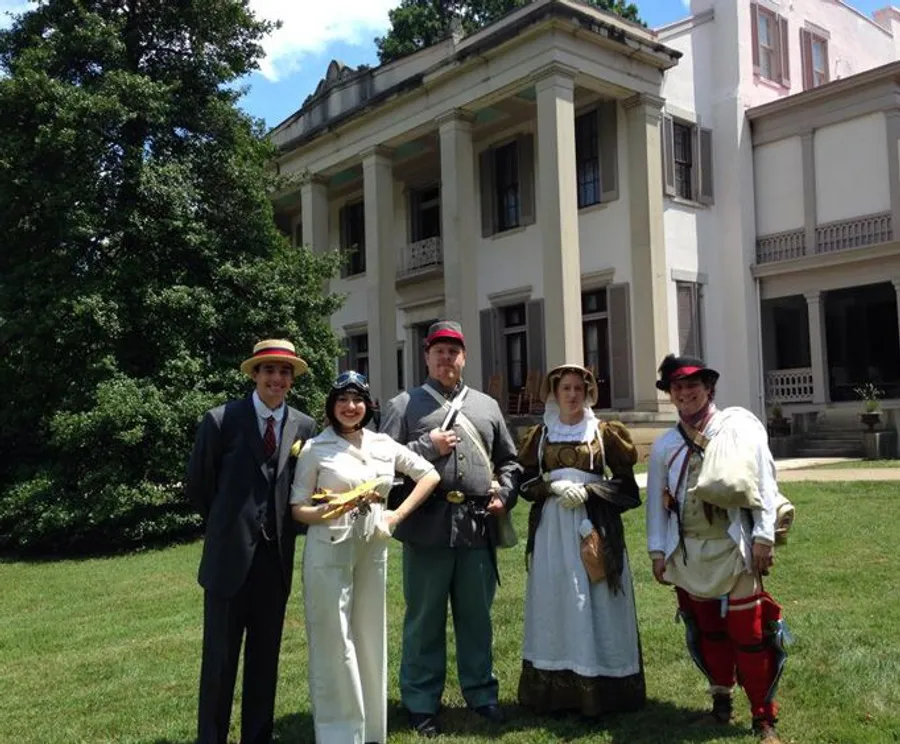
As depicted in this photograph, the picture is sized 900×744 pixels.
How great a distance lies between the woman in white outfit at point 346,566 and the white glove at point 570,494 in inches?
28.5

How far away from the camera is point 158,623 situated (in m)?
7.24

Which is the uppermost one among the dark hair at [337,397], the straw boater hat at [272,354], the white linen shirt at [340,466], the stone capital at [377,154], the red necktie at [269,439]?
the stone capital at [377,154]

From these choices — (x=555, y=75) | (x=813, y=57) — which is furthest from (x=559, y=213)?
(x=813, y=57)

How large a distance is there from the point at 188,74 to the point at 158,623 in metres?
8.74

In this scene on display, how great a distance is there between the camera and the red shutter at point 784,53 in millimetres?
19953

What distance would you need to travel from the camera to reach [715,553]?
165 inches

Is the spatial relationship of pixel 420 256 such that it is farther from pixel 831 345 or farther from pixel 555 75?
pixel 831 345

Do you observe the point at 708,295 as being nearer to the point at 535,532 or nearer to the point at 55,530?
the point at 55,530

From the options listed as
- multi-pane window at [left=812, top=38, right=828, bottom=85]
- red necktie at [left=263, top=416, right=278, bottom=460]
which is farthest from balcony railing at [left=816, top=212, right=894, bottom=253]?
red necktie at [left=263, top=416, right=278, bottom=460]

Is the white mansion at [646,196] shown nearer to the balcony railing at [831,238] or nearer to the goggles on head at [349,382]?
the balcony railing at [831,238]

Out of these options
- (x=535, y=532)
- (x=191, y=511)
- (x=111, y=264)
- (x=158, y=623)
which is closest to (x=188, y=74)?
(x=111, y=264)

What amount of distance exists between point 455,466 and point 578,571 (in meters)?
0.81

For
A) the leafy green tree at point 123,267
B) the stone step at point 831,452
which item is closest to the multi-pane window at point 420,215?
the leafy green tree at point 123,267

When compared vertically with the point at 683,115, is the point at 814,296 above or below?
below
